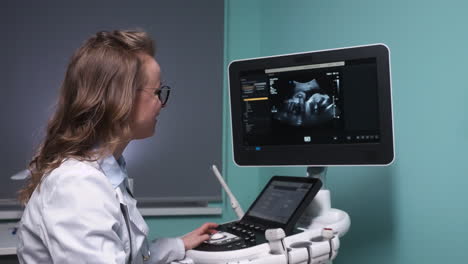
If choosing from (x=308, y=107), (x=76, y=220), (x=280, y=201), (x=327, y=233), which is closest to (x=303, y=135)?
(x=308, y=107)

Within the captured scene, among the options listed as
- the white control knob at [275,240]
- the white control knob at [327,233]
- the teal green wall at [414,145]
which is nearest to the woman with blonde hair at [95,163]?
the white control knob at [275,240]

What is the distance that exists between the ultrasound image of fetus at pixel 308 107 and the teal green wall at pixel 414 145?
305 millimetres

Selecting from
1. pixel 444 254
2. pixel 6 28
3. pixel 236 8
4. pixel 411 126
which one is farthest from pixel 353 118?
pixel 6 28

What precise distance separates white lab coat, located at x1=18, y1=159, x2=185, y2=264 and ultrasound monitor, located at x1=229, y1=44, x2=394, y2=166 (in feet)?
2.08

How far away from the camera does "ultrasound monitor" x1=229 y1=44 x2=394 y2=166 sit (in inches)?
51.7

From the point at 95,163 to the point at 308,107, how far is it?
2.33ft

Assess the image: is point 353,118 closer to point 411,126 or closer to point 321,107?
point 321,107

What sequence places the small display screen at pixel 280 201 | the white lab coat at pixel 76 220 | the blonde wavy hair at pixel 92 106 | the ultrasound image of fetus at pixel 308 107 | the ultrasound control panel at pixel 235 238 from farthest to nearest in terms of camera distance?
the ultrasound image of fetus at pixel 308 107
the small display screen at pixel 280 201
the ultrasound control panel at pixel 235 238
the blonde wavy hair at pixel 92 106
the white lab coat at pixel 76 220

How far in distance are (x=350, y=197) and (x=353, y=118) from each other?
518 millimetres

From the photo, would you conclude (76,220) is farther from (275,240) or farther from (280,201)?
(280,201)

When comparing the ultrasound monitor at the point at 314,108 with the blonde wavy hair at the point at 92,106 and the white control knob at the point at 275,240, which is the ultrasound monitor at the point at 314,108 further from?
the blonde wavy hair at the point at 92,106

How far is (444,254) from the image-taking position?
1.38m

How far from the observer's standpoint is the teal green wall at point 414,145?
1.34m

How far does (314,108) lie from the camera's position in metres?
1.42
